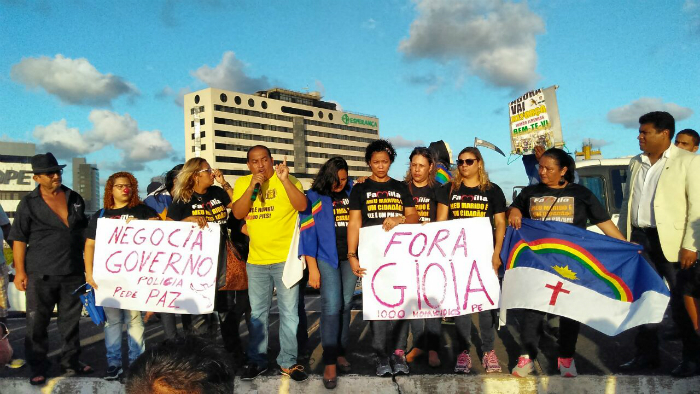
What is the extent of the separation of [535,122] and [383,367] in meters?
6.80

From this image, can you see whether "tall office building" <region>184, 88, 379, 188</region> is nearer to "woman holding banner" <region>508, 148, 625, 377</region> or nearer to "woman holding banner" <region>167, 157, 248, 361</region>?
"woman holding banner" <region>167, 157, 248, 361</region>

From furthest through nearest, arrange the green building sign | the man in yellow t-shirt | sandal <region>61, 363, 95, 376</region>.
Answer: the green building sign, sandal <region>61, 363, 95, 376</region>, the man in yellow t-shirt

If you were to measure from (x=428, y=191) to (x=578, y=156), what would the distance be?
10.4 metres

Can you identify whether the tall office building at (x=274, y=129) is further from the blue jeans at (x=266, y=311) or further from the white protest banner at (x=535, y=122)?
the blue jeans at (x=266, y=311)

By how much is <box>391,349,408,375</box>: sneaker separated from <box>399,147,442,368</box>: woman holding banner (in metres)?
0.41

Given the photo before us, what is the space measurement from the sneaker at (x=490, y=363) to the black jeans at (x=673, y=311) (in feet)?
4.69

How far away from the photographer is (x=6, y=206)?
93625 millimetres

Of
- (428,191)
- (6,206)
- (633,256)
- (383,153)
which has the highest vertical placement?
(6,206)

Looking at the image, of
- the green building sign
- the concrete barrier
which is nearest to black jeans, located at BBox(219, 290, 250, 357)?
the concrete barrier

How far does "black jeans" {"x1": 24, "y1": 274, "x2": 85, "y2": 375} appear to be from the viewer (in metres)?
5.10

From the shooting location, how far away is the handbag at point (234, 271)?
5391 mm

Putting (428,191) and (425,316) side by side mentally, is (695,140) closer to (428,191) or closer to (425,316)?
(428,191)

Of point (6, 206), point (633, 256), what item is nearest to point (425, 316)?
point (633, 256)

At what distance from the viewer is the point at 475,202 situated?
199 inches
